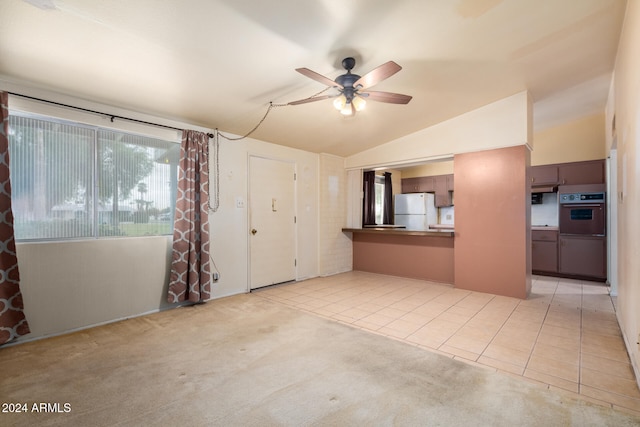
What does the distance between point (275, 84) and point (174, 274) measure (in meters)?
2.50

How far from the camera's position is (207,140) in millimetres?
3910

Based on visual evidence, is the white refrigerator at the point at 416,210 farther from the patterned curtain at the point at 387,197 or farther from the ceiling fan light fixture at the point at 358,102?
the ceiling fan light fixture at the point at 358,102

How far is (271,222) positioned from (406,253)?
2507mm

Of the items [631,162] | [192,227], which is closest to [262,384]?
[192,227]

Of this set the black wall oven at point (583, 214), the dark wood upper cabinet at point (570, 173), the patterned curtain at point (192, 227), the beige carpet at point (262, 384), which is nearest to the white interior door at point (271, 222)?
the patterned curtain at point (192, 227)

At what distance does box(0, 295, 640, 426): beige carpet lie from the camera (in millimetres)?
1724

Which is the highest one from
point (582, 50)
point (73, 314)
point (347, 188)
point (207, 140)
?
point (582, 50)

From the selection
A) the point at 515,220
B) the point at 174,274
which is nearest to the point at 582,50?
the point at 515,220

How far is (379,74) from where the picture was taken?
2.43 meters

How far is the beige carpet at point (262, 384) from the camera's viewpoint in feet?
5.65

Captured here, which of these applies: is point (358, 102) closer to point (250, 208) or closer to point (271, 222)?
point (250, 208)

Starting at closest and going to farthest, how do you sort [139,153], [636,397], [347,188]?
1. [636,397]
2. [139,153]
3. [347,188]

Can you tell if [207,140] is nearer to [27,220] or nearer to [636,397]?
[27,220]

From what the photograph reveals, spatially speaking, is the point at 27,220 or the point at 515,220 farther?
the point at 515,220
